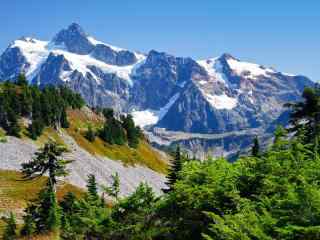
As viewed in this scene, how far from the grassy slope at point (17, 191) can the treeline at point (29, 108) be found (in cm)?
2522

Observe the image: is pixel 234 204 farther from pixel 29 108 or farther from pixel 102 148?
pixel 102 148

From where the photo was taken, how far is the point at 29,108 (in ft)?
447

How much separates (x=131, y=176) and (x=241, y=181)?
11972 cm

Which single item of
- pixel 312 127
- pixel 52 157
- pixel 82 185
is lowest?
pixel 82 185

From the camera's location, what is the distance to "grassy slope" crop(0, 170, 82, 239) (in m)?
77.2

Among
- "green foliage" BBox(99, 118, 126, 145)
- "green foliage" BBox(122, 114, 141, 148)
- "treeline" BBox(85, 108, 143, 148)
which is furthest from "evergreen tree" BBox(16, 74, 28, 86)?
"green foliage" BBox(122, 114, 141, 148)

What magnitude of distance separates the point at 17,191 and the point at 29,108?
2056 inches

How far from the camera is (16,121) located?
397 feet

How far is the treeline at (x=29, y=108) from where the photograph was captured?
121 m

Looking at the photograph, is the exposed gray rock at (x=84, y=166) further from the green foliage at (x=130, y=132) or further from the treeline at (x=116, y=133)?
the green foliage at (x=130, y=132)

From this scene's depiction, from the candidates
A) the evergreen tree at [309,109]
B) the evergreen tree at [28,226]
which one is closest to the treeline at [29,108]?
the evergreen tree at [28,226]

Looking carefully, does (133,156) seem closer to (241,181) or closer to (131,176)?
(131,176)

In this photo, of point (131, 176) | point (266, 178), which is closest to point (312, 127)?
point (266, 178)

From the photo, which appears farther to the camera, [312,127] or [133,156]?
[133,156]
